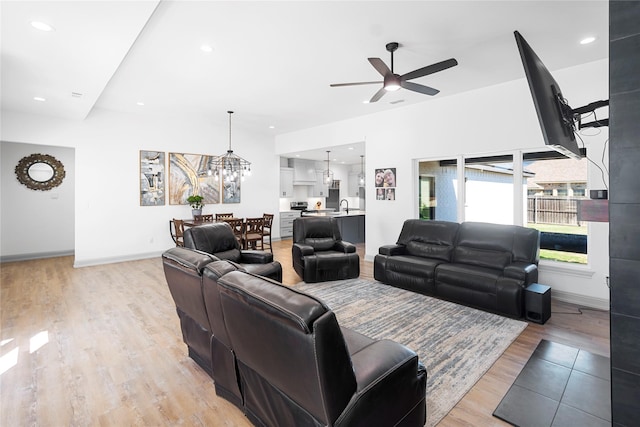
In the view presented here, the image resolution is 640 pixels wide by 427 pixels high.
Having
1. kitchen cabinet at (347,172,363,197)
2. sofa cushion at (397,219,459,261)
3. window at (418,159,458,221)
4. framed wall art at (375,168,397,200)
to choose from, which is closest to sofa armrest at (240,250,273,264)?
sofa cushion at (397,219,459,261)

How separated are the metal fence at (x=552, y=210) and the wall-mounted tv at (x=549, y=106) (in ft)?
7.03

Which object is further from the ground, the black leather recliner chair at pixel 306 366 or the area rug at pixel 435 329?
the black leather recliner chair at pixel 306 366

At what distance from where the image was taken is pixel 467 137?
497 cm

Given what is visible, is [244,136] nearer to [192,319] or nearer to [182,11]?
[182,11]

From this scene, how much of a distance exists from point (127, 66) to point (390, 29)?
3.35 m

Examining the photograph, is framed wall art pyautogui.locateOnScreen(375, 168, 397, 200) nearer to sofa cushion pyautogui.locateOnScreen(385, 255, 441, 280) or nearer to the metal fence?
sofa cushion pyautogui.locateOnScreen(385, 255, 441, 280)

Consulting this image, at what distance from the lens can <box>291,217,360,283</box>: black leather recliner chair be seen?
4848mm

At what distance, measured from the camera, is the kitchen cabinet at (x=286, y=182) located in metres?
9.17

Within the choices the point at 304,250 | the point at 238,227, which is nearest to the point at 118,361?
the point at 304,250

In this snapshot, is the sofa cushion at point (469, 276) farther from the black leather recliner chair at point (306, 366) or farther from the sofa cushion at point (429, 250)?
the black leather recliner chair at point (306, 366)

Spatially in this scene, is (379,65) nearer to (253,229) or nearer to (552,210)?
(552,210)

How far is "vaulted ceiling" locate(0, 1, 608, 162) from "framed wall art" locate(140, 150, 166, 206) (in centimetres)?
163

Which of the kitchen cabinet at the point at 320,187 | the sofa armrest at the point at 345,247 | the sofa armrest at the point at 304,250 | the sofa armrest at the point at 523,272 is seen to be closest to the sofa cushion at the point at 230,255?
the sofa armrest at the point at 304,250

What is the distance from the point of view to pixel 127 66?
4.03 meters
